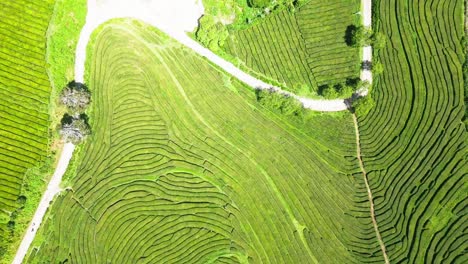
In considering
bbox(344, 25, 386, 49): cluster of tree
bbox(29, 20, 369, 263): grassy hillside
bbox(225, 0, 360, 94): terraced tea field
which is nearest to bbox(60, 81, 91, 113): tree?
bbox(29, 20, 369, 263): grassy hillside

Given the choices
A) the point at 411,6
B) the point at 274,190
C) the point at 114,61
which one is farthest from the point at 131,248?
the point at 411,6

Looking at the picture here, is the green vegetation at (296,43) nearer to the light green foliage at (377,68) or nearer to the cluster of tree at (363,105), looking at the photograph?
the light green foliage at (377,68)

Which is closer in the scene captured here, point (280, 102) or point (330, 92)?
point (280, 102)

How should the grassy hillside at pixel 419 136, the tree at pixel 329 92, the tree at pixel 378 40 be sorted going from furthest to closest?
1. the tree at pixel 378 40
2. the tree at pixel 329 92
3. the grassy hillside at pixel 419 136

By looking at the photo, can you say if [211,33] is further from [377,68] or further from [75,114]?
Result: [377,68]

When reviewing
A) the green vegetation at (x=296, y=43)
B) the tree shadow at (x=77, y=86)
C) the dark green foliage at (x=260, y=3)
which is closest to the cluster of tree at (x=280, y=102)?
the green vegetation at (x=296, y=43)

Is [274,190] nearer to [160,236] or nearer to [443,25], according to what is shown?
[160,236]

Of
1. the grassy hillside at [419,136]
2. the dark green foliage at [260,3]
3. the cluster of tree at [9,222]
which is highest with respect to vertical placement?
the dark green foliage at [260,3]

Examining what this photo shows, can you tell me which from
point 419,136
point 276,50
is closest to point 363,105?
point 419,136
